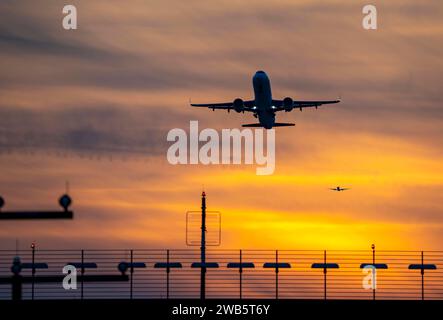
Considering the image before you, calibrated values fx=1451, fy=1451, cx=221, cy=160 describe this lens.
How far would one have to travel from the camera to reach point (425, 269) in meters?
142
